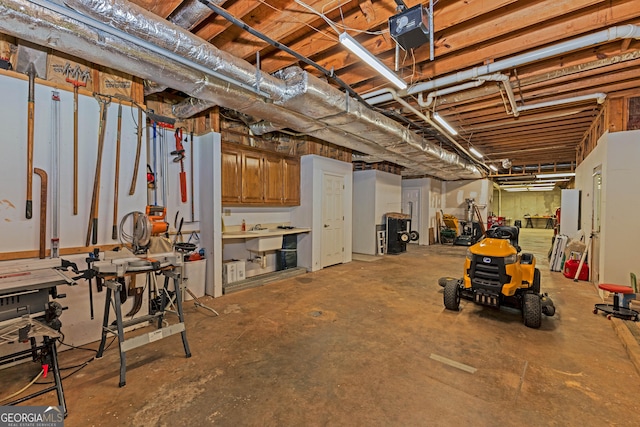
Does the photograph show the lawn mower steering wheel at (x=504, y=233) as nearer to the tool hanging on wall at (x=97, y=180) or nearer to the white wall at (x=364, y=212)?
the white wall at (x=364, y=212)

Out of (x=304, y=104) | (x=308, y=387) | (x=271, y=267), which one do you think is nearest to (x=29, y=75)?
(x=304, y=104)

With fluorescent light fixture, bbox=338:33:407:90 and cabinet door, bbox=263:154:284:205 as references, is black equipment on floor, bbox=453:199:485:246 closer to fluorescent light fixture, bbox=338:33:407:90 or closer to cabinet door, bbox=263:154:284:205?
cabinet door, bbox=263:154:284:205

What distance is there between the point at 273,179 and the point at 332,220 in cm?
167

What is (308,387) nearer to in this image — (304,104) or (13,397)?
(13,397)

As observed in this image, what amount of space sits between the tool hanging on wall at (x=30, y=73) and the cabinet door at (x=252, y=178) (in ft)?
7.98

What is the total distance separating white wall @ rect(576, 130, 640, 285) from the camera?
3.66 meters

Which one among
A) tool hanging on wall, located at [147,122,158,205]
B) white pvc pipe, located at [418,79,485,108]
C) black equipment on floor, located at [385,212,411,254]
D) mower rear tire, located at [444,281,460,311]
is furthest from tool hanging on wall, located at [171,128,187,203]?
black equipment on floor, located at [385,212,411,254]

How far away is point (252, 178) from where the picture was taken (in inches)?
186

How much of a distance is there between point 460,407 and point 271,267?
4193 mm

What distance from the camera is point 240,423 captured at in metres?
1.70

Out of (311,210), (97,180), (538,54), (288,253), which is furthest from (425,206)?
(97,180)

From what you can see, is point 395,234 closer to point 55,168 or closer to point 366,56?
point 366,56

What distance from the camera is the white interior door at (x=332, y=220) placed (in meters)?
5.82

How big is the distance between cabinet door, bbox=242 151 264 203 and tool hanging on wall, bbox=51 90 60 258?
232 cm
